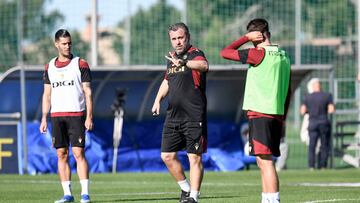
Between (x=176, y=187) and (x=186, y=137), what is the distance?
14.7ft

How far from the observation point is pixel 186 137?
13.5 meters

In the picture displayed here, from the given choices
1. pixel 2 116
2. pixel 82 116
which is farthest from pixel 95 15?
pixel 82 116

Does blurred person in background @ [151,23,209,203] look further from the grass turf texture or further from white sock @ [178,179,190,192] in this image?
the grass turf texture

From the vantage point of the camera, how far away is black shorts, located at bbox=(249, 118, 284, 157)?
38.4ft

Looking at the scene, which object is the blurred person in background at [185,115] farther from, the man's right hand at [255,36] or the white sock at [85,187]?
the man's right hand at [255,36]

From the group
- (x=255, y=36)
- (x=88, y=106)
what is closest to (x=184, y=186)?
(x=88, y=106)

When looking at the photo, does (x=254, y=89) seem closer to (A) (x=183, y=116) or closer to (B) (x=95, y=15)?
(A) (x=183, y=116)

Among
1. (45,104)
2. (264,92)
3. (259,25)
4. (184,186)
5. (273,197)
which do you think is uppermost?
(259,25)

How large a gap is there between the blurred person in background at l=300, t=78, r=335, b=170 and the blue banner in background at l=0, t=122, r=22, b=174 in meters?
6.43

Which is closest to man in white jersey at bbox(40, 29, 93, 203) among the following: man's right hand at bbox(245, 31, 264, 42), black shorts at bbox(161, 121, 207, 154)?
black shorts at bbox(161, 121, 207, 154)

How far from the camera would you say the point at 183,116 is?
531 inches

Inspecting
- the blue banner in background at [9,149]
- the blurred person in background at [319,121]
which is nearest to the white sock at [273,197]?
the blue banner in background at [9,149]

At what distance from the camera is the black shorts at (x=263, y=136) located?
461 inches

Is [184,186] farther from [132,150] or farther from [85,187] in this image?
[132,150]
